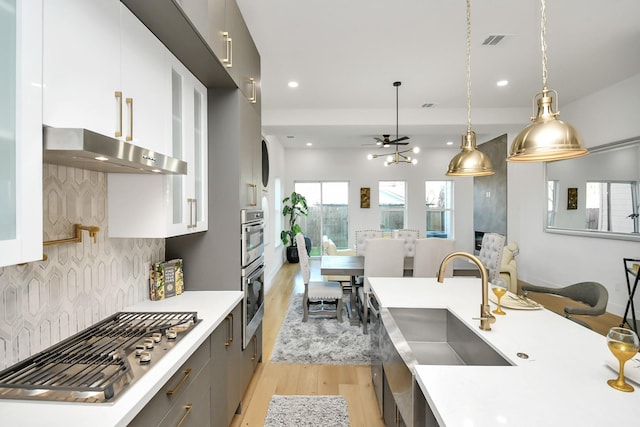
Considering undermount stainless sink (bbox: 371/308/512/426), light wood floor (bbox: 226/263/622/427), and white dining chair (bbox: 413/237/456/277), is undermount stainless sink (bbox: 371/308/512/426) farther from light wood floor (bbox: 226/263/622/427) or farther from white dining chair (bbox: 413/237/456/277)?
white dining chair (bbox: 413/237/456/277)

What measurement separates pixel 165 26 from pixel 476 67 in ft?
10.7

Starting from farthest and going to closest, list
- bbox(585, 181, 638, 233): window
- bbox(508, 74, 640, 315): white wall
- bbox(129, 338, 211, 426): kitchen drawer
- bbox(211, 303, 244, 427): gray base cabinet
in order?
1. bbox(508, 74, 640, 315): white wall
2. bbox(585, 181, 638, 233): window
3. bbox(211, 303, 244, 427): gray base cabinet
4. bbox(129, 338, 211, 426): kitchen drawer

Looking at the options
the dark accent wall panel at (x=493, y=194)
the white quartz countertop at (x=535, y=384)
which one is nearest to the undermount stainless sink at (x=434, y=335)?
the white quartz countertop at (x=535, y=384)

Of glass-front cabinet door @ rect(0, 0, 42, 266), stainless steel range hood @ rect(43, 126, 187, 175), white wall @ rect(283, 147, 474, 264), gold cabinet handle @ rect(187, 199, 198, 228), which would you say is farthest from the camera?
white wall @ rect(283, 147, 474, 264)

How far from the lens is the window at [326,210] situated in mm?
8133

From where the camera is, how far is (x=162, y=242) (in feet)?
6.91

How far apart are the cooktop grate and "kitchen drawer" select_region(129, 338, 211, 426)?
103 mm

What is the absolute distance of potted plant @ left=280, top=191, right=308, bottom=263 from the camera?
7430 millimetres

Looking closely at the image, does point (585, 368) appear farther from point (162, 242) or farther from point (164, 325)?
point (162, 242)

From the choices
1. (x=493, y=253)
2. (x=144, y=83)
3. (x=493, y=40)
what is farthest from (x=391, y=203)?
(x=144, y=83)

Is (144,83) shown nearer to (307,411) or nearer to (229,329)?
(229,329)

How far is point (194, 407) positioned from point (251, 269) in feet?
3.29

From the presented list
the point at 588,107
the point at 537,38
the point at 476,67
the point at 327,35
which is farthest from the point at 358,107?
the point at 588,107

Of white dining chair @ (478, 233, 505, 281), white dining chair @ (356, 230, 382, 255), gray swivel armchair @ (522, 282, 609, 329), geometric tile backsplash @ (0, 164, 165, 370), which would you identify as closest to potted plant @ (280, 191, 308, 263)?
white dining chair @ (356, 230, 382, 255)
